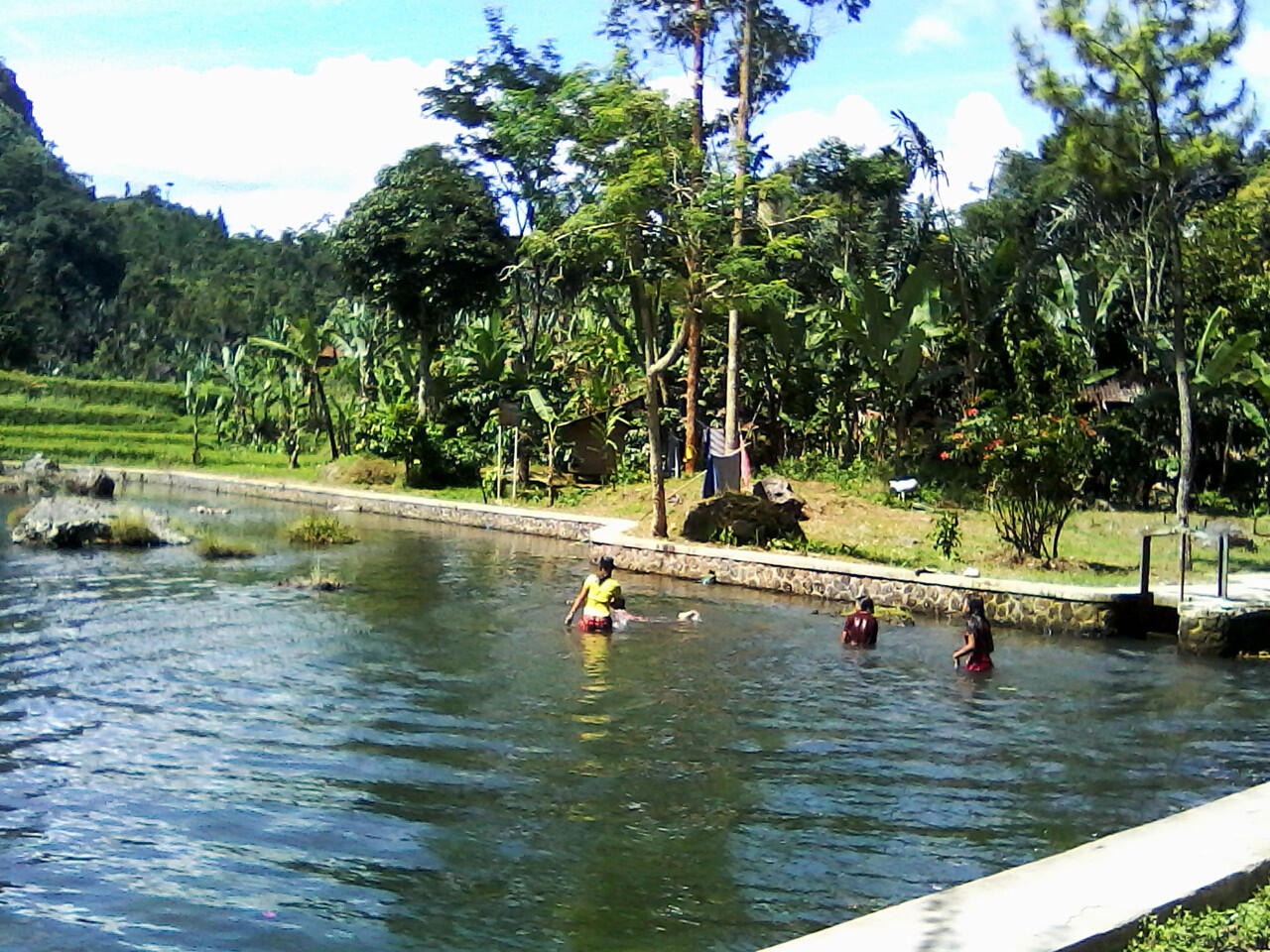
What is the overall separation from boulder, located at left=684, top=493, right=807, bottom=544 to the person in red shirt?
24.6 ft

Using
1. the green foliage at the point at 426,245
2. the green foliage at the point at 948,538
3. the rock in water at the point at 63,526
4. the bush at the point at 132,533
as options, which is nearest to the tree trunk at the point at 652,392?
the green foliage at the point at 948,538

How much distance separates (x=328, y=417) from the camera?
4294 cm

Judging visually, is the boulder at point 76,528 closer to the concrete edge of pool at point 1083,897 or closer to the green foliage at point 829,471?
the green foliage at point 829,471

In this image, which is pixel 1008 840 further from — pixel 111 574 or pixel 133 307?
pixel 133 307

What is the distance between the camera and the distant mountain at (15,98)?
482 ft

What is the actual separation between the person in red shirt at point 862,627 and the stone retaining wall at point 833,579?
70.4 inches

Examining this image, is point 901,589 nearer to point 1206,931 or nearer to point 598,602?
point 598,602

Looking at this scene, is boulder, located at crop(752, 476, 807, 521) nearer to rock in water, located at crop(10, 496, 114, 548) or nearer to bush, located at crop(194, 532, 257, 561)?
bush, located at crop(194, 532, 257, 561)

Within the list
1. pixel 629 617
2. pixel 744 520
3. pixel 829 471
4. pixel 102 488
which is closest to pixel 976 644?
pixel 629 617

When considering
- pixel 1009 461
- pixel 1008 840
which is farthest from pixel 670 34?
pixel 1008 840

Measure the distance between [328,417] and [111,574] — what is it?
21704 mm

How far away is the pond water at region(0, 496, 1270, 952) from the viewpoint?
302 inches

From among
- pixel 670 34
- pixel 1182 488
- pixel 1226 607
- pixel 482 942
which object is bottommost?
pixel 482 942

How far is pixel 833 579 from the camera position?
20.4 meters
